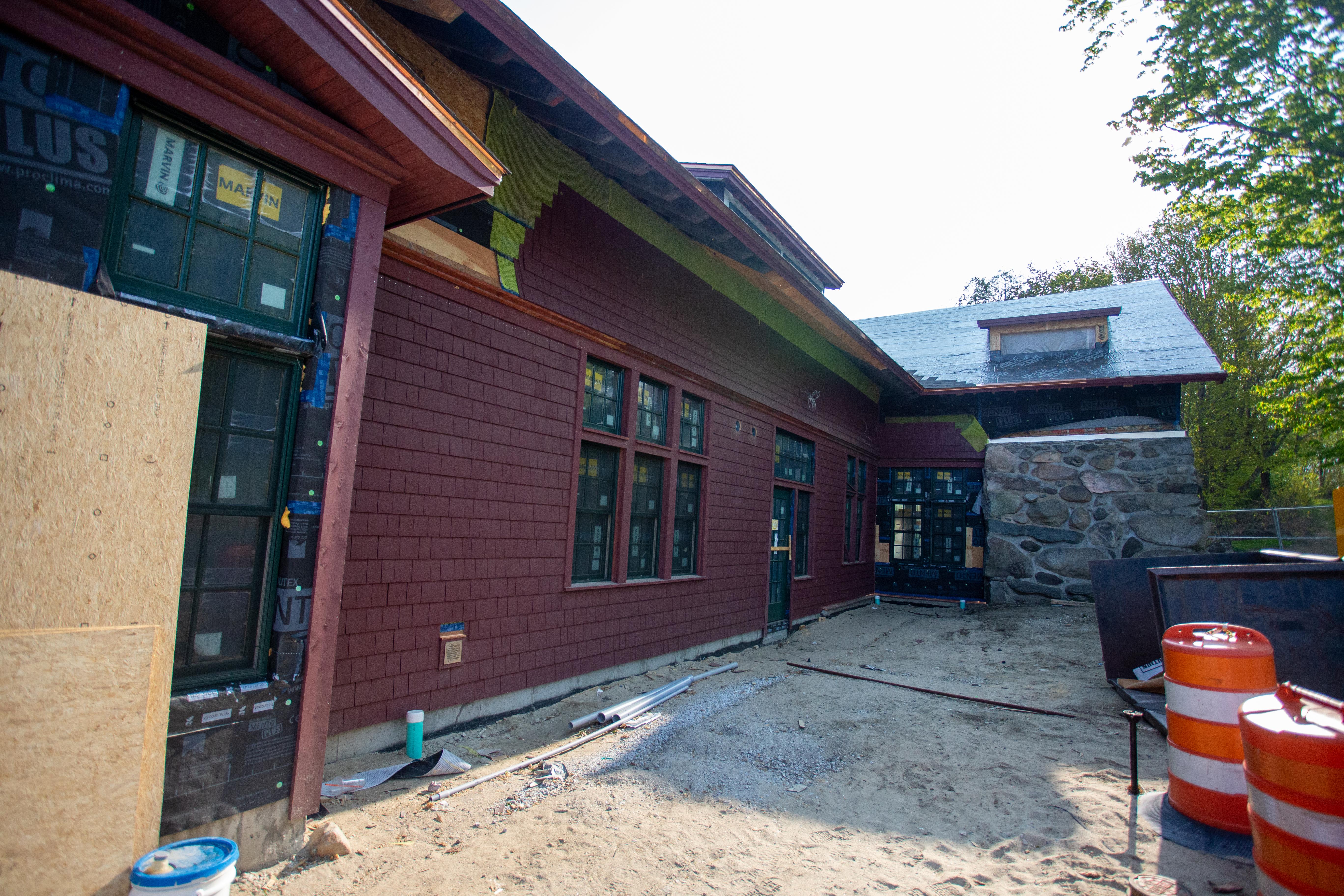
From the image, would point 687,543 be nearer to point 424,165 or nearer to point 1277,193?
point 424,165

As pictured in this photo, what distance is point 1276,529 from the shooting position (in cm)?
1425

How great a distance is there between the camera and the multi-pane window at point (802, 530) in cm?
1115

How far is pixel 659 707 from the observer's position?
19.7 feet

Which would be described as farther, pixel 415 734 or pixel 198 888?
pixel 415 734

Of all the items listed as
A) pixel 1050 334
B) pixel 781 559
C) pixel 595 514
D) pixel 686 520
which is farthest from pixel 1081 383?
pixel 595 514

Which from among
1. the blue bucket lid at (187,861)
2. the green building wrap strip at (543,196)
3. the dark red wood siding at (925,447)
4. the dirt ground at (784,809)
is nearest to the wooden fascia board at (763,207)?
the green building wrap strip at (543,196)

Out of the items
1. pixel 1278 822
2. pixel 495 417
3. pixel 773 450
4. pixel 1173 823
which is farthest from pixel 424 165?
pixel 773 450

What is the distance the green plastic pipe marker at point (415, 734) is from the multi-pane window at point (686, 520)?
150 inches

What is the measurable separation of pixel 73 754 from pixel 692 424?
6500 mm

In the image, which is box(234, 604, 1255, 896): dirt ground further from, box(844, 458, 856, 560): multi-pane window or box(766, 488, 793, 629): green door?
box(844, 458, 856, 560): multi-pane window

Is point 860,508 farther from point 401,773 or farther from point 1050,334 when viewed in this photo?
point 401,773

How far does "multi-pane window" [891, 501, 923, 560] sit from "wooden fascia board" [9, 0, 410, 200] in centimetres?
1339

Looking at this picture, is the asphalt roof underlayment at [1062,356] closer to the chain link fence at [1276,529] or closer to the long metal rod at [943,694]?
the chain link fence at [1276,529]

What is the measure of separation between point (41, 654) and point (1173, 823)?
520 cm
